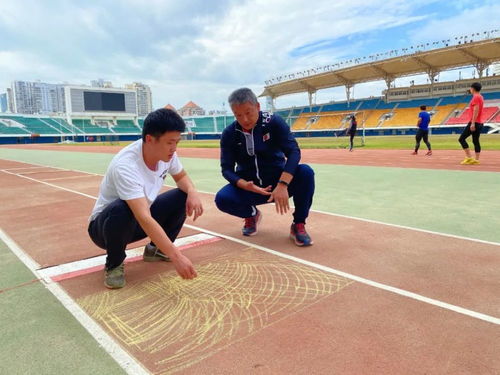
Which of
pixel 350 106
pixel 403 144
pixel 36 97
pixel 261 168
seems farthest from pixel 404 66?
pixel 36 97

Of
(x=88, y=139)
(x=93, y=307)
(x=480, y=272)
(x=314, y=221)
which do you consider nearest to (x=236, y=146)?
(x=314, y=221)

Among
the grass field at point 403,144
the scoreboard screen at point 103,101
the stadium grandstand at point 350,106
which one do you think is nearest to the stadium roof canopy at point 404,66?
the stadium grandstand at point 350,106

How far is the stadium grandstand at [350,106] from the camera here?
37.3 metres

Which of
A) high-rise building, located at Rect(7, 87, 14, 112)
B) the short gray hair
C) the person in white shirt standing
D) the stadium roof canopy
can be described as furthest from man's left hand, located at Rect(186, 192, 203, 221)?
high-rise building, located at Rect(7, 87, 14, 112)

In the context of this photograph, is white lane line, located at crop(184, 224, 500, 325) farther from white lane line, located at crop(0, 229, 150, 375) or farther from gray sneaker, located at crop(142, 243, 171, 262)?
white lane line, located at crop(0, 229, 150, 375)

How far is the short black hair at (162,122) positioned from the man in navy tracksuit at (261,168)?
999mm

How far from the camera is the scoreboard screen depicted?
6556cm

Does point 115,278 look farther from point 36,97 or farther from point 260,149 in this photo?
point 36,97

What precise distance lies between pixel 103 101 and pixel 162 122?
235 ft

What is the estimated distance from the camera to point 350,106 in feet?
170

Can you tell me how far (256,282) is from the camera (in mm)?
2732

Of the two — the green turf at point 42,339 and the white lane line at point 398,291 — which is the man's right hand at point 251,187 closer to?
the white lane line at point 398,291

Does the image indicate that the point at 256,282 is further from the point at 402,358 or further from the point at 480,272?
the point at 480,272

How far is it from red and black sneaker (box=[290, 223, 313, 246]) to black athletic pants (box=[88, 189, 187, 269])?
3.65 ft
